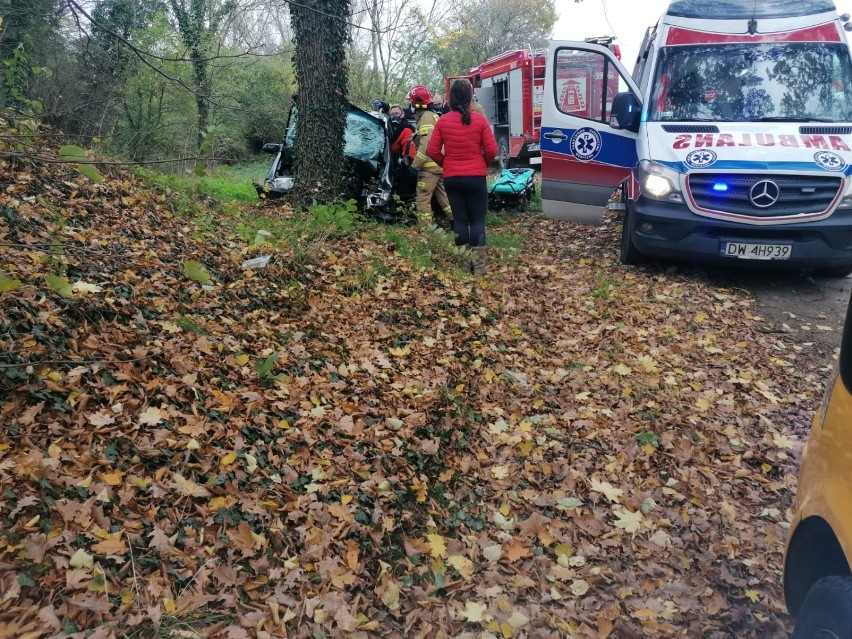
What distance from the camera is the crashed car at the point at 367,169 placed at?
9.20 metres

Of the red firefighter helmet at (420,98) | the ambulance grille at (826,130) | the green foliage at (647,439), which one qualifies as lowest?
the green foliage at (647,439)

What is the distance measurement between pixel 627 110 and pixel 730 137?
1.25 meters

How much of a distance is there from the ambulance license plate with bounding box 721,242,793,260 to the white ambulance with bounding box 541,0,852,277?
11mm

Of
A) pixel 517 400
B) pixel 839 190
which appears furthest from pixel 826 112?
pixel 517 400

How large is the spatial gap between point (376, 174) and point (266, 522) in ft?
24.6

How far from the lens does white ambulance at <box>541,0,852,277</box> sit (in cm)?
669

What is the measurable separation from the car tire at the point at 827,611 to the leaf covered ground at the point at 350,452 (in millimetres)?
972

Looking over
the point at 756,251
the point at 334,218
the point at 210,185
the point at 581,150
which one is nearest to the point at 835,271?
the point at 756,251

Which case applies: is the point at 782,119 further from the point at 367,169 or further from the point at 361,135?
the point at 361,135

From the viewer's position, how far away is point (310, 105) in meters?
7.95

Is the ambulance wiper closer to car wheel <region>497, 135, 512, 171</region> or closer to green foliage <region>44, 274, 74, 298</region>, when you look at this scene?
green foliage <region>44, 274, 74, 298</region>

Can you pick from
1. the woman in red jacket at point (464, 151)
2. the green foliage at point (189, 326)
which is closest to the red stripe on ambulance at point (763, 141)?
the woman in red jacket at point (464, 151)

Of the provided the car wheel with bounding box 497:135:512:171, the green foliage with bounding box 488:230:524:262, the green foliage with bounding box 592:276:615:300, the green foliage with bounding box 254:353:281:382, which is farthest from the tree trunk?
the car wheel with bounding box 497:135:512:171

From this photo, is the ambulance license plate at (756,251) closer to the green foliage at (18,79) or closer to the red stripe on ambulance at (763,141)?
the red stripe on ambulance at (763,141)
